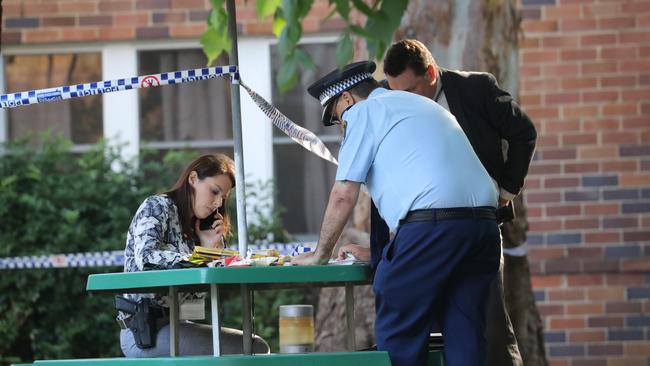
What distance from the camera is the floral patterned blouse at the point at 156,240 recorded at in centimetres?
A: 609

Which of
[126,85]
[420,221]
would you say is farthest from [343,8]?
[126,85]

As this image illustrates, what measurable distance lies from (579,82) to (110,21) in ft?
12.4

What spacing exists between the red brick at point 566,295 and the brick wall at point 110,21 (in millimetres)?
2736

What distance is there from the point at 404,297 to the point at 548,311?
519cm

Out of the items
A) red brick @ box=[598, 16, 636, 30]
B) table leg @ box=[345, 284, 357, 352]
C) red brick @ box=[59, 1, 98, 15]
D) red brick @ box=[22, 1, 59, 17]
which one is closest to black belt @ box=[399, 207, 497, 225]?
table leg @ box=[345, 284, 357, 352]

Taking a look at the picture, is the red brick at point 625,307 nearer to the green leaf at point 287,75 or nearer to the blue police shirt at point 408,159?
the blue police shirt at point 408,159

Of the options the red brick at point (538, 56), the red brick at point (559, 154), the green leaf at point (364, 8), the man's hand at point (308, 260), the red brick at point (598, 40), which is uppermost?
the red brick at point (598, 40)

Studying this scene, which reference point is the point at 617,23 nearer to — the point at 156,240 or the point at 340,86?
the point at 340,86

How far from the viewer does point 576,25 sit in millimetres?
10828

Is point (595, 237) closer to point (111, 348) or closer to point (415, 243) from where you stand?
point (111, 348)

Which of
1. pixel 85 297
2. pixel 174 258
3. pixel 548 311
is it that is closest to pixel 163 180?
pixel 85 297

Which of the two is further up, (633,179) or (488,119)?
(488,119)

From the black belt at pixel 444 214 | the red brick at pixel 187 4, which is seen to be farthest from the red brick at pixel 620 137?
the black belt at pixel 444 214

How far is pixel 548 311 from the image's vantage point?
10.7 metres
